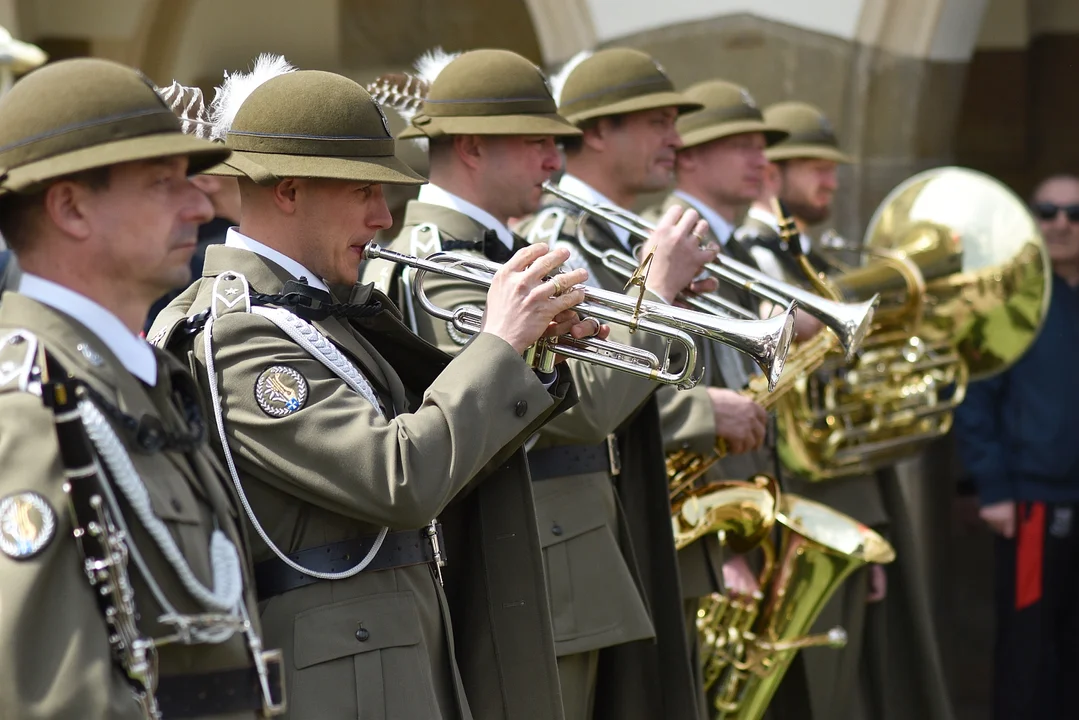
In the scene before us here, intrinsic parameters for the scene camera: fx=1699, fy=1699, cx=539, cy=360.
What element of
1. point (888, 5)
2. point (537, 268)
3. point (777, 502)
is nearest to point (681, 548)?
point (777, 502)

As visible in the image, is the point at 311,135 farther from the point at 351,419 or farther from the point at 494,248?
the point at 494,248

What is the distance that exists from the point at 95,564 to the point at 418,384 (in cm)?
124

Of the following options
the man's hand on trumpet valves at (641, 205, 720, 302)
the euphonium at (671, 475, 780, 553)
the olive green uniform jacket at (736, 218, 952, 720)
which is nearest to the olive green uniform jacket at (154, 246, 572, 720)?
the man's hand on trumpet valves at (641, 205, 720, 302)

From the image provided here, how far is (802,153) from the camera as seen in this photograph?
6496 mm

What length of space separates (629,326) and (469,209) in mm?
821

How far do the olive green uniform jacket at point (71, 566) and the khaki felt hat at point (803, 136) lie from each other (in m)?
4.42

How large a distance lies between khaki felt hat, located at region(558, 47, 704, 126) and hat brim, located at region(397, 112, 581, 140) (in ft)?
2.71

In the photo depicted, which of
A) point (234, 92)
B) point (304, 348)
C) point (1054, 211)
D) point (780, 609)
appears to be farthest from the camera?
point (1054, 211)

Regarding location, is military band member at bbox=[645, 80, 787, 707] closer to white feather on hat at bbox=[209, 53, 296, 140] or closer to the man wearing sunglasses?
the man wearing sunglasses

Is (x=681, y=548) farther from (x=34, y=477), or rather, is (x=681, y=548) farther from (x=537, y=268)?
(x=34, y=477)

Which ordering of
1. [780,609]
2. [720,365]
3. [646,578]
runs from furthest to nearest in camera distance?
[780,609], [720,365], [646,578]

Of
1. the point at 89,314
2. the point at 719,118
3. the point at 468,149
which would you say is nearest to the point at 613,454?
the point at 468,149

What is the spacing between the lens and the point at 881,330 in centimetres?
594

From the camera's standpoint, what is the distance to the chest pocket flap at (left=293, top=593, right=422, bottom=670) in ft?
9.22
